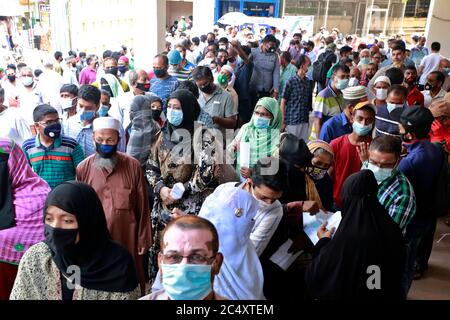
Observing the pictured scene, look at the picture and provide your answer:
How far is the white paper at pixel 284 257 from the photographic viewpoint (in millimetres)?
2344

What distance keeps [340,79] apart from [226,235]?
3.63 meters

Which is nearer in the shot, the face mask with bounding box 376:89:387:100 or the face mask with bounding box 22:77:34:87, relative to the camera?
the face mask with bounding box 376:89:387:100

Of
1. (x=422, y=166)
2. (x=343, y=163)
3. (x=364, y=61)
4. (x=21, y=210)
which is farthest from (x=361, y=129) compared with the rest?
(x=364, y=61)

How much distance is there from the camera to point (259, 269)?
2.14 metres

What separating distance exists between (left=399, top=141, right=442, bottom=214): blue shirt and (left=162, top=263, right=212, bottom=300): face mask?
2020 mm

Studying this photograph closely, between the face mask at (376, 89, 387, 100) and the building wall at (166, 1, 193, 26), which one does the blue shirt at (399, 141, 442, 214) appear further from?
the building wall at (166, 1, 193, 26)

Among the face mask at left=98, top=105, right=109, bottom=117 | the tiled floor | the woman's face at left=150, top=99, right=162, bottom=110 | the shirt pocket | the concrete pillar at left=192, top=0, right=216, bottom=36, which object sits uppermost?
the concrete pillar at left=192, top=0, right=216, bottom=36

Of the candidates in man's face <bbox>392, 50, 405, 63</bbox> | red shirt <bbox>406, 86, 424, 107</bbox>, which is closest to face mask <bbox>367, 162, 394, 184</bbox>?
red shirt <bbox>406, 86, 424, 107</bbox>

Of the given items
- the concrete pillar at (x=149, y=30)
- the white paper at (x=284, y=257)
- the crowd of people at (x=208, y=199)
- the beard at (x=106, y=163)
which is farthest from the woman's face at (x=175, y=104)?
the concrete pillar at (x=149, y=30)

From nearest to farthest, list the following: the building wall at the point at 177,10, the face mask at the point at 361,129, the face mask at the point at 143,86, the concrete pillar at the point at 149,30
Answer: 1. the face mask at the point at 361,129
2. the face mask at the point at 143,86
3. the concrete pillar at the point at 149,30
4. the building wall at the point at 177,10

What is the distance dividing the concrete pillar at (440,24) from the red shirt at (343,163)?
36.4ft

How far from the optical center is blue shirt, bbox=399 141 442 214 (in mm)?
3059

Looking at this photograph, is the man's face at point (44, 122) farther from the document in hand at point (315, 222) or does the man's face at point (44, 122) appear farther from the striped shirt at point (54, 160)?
the document in hand at point (315, 222)
